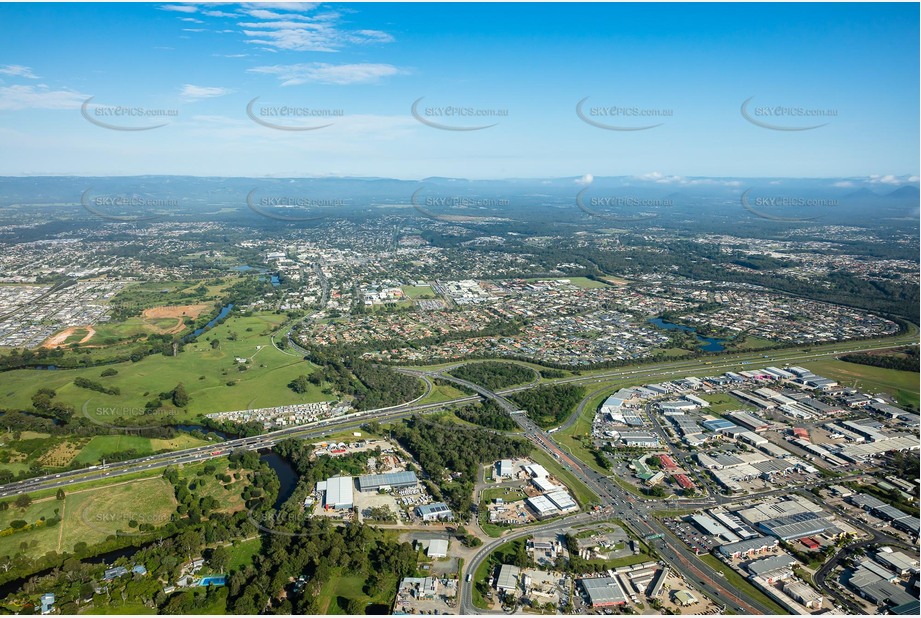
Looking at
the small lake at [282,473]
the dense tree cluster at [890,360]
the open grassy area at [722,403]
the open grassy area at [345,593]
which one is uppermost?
the dense tree cluster at [890,360]

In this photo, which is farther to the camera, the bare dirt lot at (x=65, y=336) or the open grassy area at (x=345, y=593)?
the bare dirt lot at (x=65, y=336)

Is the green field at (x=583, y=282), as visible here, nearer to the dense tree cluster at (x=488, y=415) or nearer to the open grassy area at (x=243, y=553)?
the dense tree cluster at (x=488, y=415)

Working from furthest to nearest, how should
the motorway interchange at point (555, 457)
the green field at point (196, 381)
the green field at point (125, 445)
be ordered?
the green field at point (196, 381)
the green field at point (125, 445)
the motorway interchange at point (555, 457)

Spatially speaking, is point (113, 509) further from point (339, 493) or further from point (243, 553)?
point (339, 493)

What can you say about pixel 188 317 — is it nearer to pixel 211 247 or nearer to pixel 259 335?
pixel 259 335

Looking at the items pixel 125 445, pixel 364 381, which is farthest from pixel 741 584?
pixel 125 445

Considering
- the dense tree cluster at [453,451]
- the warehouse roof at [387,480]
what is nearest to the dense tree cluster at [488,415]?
the dense tree cluster at [453,451]

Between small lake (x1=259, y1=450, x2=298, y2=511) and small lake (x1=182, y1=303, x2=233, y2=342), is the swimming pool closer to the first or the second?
small lake (x1=259, y1=450, x2=298, y2=511)
